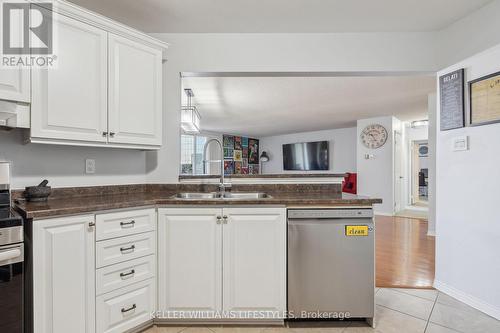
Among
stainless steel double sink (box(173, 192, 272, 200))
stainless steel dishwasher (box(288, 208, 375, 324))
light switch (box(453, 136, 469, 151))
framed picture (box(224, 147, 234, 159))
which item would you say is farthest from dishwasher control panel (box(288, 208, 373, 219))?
framed picture (box(224, 147, 234, 159))

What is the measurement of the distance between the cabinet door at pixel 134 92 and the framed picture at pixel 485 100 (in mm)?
2467

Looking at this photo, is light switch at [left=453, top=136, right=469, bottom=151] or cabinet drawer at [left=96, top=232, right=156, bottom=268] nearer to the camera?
cabinet drawer at [left=96, top=232, right=156, bottom=268]

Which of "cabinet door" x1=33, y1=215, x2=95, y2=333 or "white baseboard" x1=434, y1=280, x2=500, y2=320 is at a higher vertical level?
"cabinet door" x1=33, y1=215, x2=95, y2=333

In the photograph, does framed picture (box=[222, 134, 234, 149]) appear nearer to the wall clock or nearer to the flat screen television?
the flat screen television

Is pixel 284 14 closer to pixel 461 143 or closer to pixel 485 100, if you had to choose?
pixel 485 100

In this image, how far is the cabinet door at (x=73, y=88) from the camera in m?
1.57

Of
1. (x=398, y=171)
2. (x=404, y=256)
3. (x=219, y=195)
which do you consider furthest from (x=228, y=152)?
(x=219, y=195)

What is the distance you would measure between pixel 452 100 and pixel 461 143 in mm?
377

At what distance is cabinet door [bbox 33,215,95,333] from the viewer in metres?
1.33

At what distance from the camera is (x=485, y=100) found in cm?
197

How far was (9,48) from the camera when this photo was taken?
1.47 m

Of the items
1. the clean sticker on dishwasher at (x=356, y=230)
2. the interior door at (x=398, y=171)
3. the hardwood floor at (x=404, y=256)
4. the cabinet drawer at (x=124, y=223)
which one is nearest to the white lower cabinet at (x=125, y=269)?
the cabinet drawer at (x=124, y=223)

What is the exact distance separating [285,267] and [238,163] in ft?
24.9

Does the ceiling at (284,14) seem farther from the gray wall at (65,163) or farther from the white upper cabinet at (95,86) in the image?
the gray wall at (65,163)
